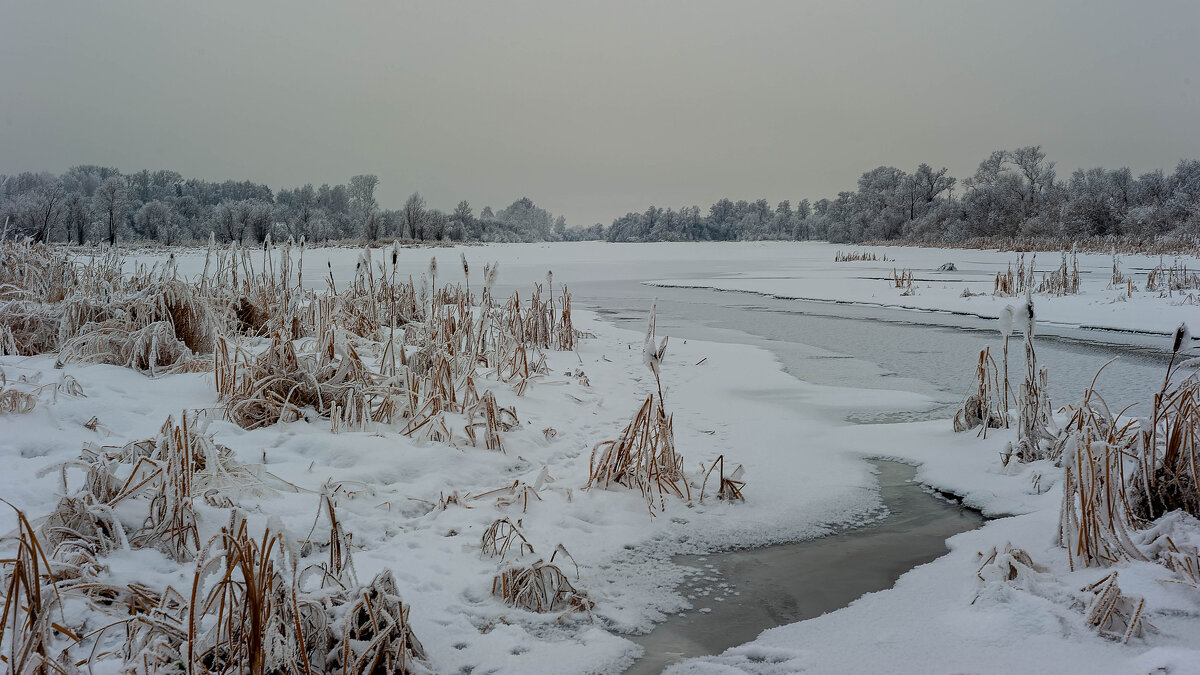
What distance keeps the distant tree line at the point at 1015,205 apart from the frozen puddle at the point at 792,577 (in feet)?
131

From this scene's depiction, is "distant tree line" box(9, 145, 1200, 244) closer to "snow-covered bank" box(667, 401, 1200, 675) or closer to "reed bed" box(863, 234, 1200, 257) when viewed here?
"reed bed" box(863, 234, 1200, 257)

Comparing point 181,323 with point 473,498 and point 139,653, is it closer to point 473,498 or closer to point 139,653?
point 473,498

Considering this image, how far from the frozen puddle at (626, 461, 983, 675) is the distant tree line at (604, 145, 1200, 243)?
40060mm

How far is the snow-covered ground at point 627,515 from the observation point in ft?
6.81

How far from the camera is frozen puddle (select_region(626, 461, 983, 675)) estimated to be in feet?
7.38

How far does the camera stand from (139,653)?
155cm

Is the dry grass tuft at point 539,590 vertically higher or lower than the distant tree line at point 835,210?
lower

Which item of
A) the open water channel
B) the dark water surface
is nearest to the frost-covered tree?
the open water channel

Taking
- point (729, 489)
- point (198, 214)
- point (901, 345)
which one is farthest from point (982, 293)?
point (198, 214)

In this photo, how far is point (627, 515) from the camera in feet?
10.7

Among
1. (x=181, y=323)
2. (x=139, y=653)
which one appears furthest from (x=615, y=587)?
(x=181, y=323)

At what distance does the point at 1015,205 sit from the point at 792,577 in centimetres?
5605

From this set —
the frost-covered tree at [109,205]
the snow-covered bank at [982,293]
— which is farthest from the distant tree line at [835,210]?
the snow-covered bank at [982,293]

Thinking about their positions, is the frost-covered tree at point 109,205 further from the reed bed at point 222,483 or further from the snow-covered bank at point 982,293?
the reed bed at point 222,483
